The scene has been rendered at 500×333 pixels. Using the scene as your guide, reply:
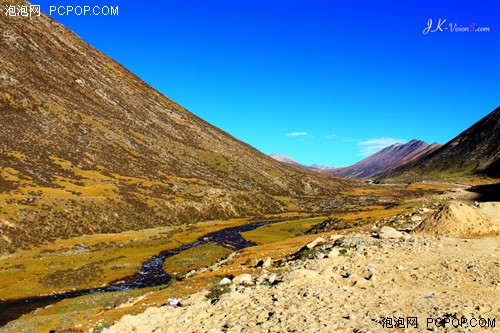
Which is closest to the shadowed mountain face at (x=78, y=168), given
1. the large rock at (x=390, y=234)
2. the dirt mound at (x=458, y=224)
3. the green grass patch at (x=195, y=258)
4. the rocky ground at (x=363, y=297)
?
the green grass patch at (x=195, y=258)

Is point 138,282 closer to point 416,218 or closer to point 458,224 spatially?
point 416,218

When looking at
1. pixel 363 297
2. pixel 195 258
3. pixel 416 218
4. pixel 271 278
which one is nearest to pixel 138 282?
pixel 195 258

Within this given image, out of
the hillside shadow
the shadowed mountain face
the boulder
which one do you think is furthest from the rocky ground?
the hillside shadow

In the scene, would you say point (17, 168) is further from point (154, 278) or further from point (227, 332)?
point (227, 332)

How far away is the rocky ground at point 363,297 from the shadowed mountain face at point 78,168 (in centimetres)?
6267

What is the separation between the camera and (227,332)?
1767 cm

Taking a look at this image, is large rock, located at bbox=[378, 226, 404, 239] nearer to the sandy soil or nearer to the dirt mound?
the dirt mound

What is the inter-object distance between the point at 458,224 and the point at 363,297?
1718 cm

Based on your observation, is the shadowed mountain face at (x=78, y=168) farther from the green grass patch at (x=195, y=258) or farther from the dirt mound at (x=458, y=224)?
the dirt mound at (x=458, y=224)

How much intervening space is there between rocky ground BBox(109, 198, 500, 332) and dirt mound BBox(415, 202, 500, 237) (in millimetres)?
2217

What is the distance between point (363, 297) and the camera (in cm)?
1980

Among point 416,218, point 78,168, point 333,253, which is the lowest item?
point 333,253

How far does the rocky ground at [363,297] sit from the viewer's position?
16922mm

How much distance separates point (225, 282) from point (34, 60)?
644 feet
